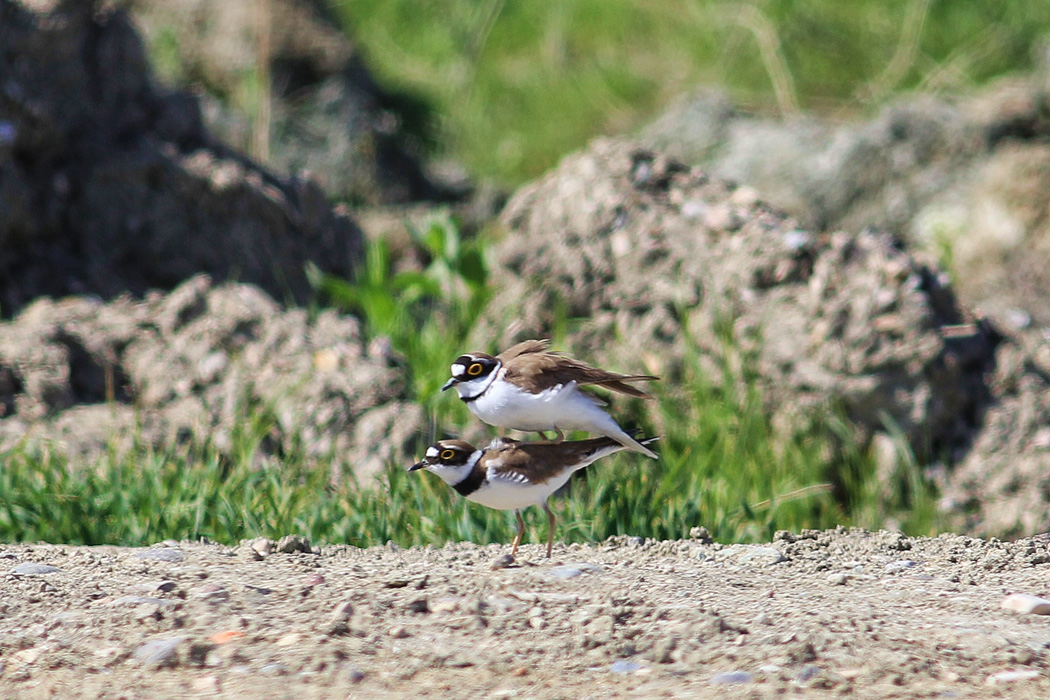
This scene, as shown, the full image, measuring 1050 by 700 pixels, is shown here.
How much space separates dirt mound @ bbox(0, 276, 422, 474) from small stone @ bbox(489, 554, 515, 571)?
4.23ft

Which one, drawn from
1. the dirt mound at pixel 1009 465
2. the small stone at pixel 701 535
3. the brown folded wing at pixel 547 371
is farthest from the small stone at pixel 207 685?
the dirt mound at pixel 1009 465

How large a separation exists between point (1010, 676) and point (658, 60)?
989cm

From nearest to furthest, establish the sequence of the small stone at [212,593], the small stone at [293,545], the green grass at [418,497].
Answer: the small stone at [212,593], the small stone at [293,545], the green grass at [418,497]

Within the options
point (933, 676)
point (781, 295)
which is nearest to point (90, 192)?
point (781, 295)

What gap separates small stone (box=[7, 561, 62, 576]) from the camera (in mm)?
3176

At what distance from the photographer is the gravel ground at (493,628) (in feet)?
8.45

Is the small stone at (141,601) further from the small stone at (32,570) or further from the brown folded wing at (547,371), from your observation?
the brown folded wing at (547,371)

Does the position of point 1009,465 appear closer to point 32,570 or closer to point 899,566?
point 899,566

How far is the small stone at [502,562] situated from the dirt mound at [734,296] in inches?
75.1

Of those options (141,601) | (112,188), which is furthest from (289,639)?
(112,188)

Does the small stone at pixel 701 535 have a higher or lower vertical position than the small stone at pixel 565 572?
higher

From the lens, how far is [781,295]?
16.4ft

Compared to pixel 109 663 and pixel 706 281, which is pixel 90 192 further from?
pixel 109 663

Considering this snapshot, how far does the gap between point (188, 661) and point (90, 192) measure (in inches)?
140
